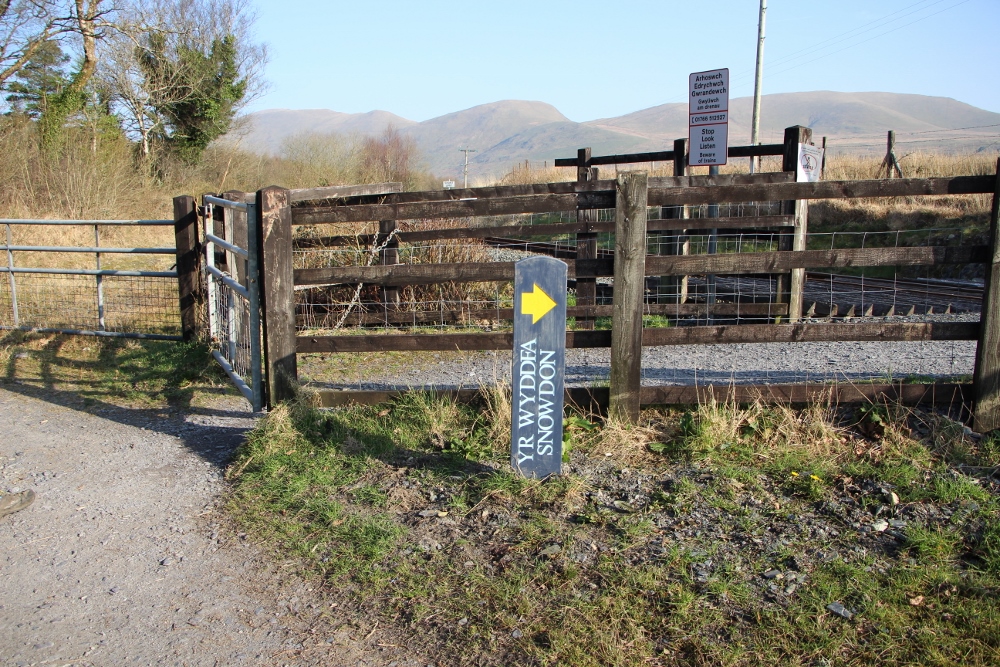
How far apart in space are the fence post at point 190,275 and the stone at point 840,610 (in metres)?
Answer: 6.78

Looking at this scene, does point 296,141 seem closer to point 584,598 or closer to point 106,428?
point 106,428

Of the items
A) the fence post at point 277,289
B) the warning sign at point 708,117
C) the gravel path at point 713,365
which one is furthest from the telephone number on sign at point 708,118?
the fence post at point 277,289

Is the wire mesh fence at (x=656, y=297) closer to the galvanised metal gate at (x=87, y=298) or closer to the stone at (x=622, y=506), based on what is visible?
the galvanised metal gate at (x=87, y=298)

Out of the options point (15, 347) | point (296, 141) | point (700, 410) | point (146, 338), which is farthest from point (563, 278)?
point (296, 141)

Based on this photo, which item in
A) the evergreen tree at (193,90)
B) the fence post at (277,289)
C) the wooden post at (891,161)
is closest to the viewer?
the fence post at (277,289)

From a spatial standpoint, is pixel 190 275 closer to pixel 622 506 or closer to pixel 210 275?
pixel 210 275

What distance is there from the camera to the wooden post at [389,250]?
9.03 meters

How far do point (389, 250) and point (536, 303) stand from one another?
5.16 m

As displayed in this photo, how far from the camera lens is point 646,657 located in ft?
9.53

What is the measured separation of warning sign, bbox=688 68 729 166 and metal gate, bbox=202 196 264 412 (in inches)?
238

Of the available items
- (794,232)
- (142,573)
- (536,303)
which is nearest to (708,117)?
(794,232)

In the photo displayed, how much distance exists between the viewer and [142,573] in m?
3.71

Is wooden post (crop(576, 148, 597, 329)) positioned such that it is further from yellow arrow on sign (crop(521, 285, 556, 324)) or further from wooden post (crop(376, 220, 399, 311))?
yellow arrow on sign (crop(521, 285, 556, 324))

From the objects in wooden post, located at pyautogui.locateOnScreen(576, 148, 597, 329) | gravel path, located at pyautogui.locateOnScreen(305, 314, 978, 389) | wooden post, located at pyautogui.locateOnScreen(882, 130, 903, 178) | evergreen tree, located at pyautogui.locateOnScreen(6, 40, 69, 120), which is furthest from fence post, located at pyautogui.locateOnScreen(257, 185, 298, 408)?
evergreen tree, located at pyautogui.locateOnScreen(6, 40, 69, 120)
